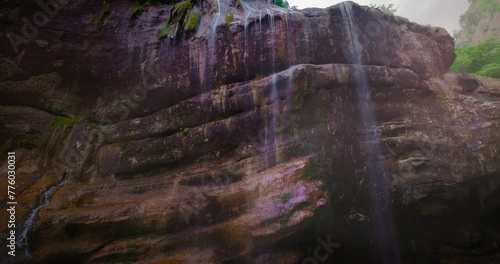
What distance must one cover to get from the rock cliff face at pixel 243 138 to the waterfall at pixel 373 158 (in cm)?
5

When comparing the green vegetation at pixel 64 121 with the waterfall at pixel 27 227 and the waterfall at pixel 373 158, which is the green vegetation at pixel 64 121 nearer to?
the waterfall at pixel 27 227

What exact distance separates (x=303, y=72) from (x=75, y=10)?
8603mm

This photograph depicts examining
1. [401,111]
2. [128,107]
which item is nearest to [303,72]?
[401,111]

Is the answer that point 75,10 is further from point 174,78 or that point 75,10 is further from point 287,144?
point 287,144

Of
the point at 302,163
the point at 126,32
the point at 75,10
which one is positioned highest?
the point at 75,10

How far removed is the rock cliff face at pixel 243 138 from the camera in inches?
305

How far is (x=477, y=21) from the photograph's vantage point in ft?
132

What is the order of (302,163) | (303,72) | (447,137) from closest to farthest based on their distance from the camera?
(302,163), (303,72), (447,137)

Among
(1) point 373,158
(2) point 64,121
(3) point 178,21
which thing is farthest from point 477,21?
(2) point 64,121

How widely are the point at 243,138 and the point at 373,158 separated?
4.09 meters

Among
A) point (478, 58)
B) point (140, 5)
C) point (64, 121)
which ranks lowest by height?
point (64, 121)

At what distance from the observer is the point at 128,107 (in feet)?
34.1

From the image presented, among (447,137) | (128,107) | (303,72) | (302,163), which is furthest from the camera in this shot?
(128,107)

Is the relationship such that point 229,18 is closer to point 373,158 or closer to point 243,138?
point 243,138
